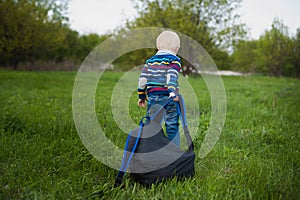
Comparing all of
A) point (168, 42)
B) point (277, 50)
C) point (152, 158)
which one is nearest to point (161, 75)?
point (168, 42)

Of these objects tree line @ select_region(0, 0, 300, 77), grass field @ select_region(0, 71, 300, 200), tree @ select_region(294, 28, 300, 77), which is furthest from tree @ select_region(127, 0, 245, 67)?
grass field @ select_region(0, 71, 300, 200)

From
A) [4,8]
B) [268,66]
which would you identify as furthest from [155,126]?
[268,66]

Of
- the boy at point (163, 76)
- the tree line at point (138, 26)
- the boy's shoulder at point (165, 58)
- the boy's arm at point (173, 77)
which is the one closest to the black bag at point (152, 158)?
the boy's arm at point (173, 77)

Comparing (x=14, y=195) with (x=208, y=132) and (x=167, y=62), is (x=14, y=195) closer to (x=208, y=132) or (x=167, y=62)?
(x=167, y=62)

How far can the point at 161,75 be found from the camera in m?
2.81

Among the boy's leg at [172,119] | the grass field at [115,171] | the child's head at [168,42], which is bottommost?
the grass field at [115,171]

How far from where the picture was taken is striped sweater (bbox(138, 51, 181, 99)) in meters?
2.71

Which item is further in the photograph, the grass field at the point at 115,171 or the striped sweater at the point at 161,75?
the striped sweater at the point at 161,75

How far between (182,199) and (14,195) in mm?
1289

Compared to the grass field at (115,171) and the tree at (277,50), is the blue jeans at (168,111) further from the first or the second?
the tree at (277,50)

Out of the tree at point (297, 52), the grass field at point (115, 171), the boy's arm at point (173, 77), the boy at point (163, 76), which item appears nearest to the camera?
the grass field at point (115, 171)

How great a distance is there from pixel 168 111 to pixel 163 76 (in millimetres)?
412

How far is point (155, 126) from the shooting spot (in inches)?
96.0

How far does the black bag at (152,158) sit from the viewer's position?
2287mm
